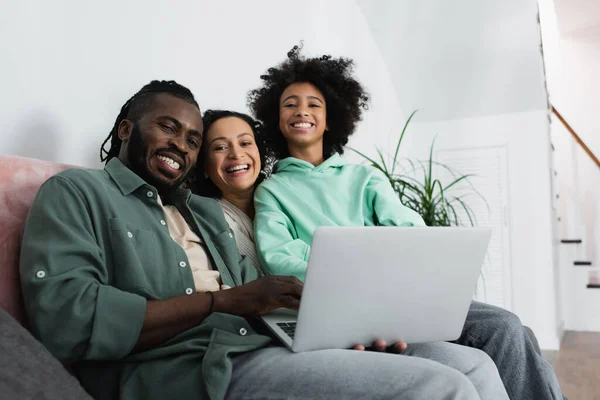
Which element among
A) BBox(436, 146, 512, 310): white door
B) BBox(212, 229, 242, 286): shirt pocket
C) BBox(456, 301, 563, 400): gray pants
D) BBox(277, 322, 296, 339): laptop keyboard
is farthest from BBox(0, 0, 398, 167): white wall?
BBox(436, 146, 512, 310): white door

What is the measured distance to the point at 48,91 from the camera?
1587 millimetres

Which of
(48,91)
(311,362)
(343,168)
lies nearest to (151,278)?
(311,362)

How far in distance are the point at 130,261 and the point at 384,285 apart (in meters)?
0.50

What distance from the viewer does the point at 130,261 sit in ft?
3.87

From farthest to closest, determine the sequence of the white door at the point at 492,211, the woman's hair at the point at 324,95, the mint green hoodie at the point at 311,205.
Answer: the white door at the point at 492,211, the woman's hair at the point at 324,95, the mint green hoodie at the point at 311,205

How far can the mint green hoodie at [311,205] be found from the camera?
1.67m

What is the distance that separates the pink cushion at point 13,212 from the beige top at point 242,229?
24.9 inches

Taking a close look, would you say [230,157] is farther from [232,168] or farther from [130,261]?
[130,261]

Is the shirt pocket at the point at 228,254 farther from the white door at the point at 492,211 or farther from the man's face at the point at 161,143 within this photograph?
the white door at the point at 492,211

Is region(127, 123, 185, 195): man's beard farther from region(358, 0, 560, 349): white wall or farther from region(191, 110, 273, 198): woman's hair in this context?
region(358, 0, 560, 349): white wall

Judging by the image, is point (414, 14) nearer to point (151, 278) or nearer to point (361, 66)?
point (361, 66)

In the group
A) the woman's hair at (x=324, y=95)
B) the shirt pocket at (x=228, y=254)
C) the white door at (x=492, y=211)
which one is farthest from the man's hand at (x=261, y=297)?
the white door at (x=492, y=211)

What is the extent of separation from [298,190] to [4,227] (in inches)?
37.7

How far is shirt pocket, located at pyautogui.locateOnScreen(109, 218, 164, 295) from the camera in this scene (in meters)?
1.18
